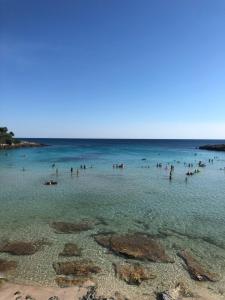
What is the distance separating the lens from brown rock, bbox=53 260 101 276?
15047mm

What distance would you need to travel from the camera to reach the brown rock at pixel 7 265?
1526cm

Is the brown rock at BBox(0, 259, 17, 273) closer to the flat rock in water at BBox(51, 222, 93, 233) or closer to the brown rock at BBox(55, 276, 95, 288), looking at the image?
the brown rock at BBox(55, 276, 95, 288)

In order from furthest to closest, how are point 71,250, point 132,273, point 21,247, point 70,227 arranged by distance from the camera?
1. point 70,227
2. point 21,247
3. point 71,250
4. point 132,273

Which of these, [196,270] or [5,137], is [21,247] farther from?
[5,137]

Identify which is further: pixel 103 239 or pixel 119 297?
pixel 103 239

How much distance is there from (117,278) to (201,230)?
983cm

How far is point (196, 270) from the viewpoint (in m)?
15.6

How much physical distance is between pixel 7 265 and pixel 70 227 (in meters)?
6.63

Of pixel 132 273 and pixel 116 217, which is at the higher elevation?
pixel 116 217

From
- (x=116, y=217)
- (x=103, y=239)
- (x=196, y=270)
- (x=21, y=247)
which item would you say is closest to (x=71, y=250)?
(x=103, y=239)

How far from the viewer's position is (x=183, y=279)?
1474cm

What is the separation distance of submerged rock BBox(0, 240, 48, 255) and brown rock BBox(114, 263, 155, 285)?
5.31 metres

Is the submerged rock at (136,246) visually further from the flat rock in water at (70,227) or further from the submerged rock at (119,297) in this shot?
the submerged rock at (119,297)

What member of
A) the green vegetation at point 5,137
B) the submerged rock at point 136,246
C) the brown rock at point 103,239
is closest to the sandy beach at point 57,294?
the submerged rock at point 136,246
